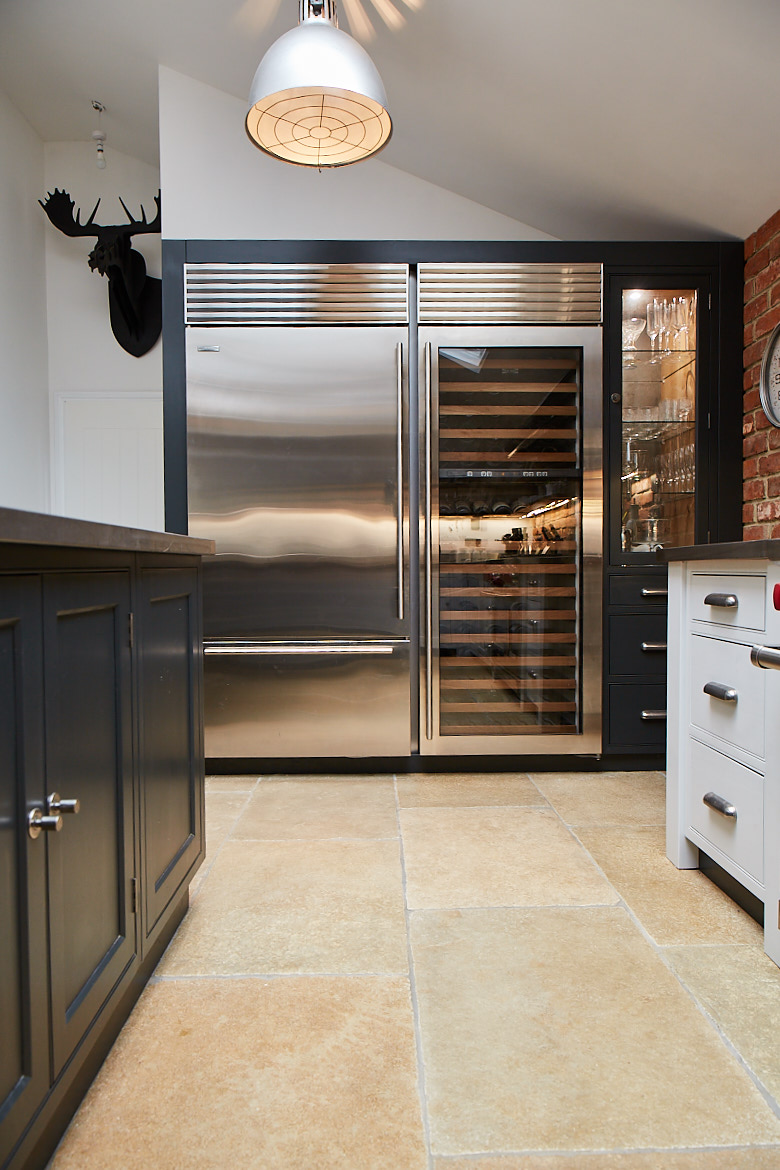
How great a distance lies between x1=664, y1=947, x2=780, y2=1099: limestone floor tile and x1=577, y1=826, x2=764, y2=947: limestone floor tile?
65 millimetres

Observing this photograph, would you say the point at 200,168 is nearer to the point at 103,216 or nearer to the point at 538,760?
the point at 103,216

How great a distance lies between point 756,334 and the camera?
3.06 meters

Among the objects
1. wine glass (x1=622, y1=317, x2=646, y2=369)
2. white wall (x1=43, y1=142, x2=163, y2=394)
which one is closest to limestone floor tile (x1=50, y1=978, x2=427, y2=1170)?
wine glass (x1=622, y1=317, x2=646, y2=369)

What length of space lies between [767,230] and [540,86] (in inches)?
41.9

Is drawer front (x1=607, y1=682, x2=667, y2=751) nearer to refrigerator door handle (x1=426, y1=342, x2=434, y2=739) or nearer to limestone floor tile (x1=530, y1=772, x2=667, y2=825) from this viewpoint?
limestone floor tile (x1=530, y1=772, x2=667, y2=825)

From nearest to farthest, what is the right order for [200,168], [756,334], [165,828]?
[165,828] < [756,334] < [200,168]

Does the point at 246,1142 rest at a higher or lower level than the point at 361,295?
lower

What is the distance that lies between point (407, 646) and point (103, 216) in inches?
124

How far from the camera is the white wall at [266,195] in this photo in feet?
11.4

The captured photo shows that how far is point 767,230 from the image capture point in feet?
9.67

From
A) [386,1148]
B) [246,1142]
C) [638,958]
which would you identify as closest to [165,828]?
[246,1142]

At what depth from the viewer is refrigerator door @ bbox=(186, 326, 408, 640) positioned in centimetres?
309

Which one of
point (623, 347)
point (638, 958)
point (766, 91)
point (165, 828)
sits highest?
point (766, 91)

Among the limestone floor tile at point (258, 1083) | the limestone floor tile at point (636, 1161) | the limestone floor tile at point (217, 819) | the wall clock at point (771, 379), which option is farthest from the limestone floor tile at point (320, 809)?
the wall clock at point (771, 379)
